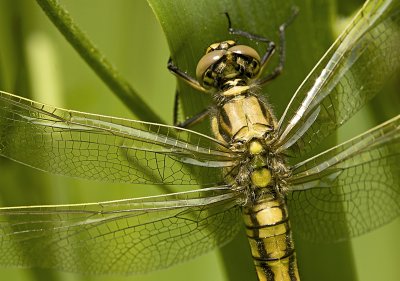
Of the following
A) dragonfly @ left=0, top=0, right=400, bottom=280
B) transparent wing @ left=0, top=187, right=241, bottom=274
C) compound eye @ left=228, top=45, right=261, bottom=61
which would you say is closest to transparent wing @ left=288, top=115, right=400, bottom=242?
dragonfly @ left=0, top=0, right=400, bottom=280

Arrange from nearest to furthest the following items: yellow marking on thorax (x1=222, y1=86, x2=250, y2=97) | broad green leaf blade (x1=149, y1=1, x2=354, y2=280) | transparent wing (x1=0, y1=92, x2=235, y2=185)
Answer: broad green leaf blade (x1=149, y1=1, x2=354, y2=280)
transparent wing (x1=0, y1=92, x2=235, y2=185)
yellow marking on thorax (x1=222, y1=86, x2=250, y2=97)

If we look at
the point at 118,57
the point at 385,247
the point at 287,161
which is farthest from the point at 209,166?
the point at 118,57

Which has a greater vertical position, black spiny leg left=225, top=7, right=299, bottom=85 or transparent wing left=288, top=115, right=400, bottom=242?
black spiny leg left=225, top=7, right=299, bottom=85

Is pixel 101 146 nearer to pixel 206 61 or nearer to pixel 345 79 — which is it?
pixel 206 61

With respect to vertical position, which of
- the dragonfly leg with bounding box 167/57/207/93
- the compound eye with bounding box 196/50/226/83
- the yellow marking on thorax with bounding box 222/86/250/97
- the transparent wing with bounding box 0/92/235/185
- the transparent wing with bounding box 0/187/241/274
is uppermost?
the compound eye with bounding box 196/50/226/83

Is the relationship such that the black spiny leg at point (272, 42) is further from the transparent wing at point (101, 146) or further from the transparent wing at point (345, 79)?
the transparent wing at point (101, 146)

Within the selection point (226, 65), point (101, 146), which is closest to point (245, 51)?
point (226, 65)

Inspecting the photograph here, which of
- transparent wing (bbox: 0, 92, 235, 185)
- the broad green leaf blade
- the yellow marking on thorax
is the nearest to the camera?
the broad green leaf blade

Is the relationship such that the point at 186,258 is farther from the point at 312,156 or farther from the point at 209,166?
the point at 312,156

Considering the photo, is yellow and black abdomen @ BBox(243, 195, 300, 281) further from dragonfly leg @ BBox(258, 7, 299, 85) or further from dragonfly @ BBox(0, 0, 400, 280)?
dragonfly leg @ BBox(258, 7, 299, 85)
